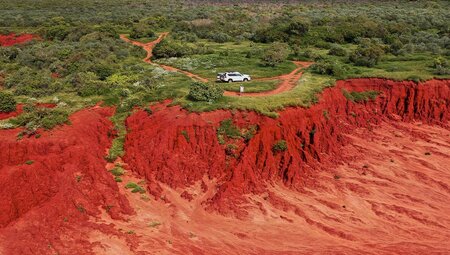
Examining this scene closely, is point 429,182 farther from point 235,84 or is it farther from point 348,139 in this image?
point 235,84

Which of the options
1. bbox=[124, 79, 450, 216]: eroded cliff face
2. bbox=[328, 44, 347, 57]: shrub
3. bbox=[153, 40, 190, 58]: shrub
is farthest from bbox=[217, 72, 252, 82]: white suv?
bbox=[328, 44, 347, 57]: shrub

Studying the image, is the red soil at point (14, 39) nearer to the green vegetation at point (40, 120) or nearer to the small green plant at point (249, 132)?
the green vegetation at point (40, 120)

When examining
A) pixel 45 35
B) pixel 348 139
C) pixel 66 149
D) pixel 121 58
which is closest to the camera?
→ pixel 66 149

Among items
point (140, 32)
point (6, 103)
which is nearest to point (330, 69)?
point (6, 103)

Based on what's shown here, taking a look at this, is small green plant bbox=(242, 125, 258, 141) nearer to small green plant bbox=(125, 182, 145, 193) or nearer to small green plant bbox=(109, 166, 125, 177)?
small green plant bbox=(125, 182, 145, 193)

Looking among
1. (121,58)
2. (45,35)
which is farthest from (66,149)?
(45,35)

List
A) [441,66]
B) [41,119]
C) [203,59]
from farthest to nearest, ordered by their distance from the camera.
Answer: [203,59] → [441,66] → [41,119]

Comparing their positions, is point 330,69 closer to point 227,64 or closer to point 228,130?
point 227,64
